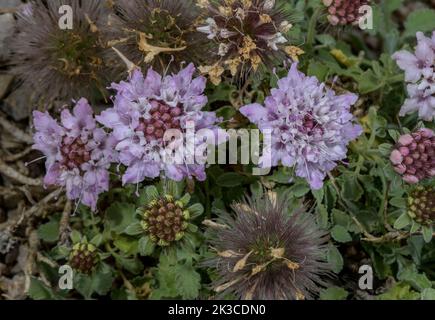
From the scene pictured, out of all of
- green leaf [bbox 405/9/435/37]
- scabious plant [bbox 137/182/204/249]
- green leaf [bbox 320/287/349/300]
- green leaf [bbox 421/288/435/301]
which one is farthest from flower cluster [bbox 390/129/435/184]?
green leaf [bbox 405/9/435/37]

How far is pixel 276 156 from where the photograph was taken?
265cm

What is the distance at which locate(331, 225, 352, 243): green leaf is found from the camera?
300 centimetres

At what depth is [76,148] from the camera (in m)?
2.71

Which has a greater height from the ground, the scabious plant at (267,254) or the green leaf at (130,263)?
the scabious plant at (267,254)

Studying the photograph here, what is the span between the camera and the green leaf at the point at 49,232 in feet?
10.7

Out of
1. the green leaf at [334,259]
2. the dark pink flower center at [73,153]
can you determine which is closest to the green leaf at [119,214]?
the dark pink flower center at [73,153]

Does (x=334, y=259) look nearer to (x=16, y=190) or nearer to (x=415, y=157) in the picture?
(x=415, y=157)

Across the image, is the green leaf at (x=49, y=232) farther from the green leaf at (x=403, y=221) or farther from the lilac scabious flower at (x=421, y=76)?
the lilac scabious flower at (x=421, y=76)

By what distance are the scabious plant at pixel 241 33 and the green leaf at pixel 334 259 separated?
0.92m

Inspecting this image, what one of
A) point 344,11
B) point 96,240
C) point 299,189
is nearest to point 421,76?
point 344,11

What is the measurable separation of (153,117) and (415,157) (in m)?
1.02

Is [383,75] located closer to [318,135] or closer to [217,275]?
[318,135]
